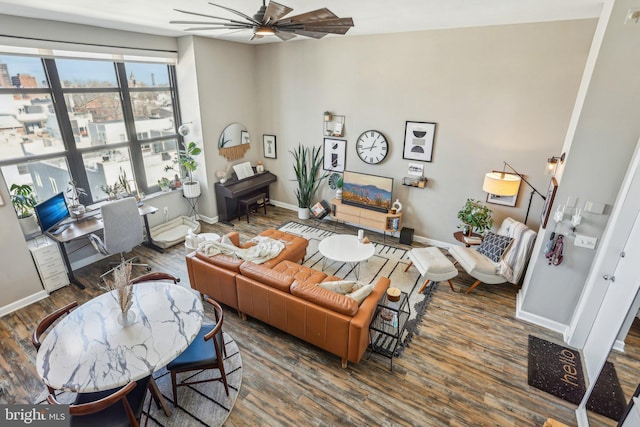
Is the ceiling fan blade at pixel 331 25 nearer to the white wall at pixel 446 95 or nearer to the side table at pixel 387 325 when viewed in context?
the side table at pixel 387 325

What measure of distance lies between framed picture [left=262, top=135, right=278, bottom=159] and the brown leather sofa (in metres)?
3.37

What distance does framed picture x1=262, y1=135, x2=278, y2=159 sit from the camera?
22.2 feet

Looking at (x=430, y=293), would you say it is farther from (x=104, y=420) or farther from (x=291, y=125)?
(x=291, y=125)

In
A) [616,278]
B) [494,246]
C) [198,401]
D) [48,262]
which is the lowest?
[198,401]

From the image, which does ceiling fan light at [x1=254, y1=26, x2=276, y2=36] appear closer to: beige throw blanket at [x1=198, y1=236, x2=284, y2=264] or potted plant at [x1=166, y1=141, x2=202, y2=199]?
beige throw blanket at [x1=198, y1=236, x2=284, y2=264]

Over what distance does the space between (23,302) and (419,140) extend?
590 cm

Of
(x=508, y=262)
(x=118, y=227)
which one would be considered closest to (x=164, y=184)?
(x=118, y=227)

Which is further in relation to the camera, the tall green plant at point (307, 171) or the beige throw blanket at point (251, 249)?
the tall green plant at point (307, 171)

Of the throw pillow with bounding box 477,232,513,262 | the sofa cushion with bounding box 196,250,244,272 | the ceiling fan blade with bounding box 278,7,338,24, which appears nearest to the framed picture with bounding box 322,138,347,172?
the throw pillow with bounding box 477,232,513,262

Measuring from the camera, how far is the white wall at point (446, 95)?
13.5 ft

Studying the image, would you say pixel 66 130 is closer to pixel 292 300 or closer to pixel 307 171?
pixel 307 171

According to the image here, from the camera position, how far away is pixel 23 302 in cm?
400

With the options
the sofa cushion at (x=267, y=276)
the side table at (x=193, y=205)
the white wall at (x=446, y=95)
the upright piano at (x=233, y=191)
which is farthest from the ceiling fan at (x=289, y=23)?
the side table at (x=193, y=205)

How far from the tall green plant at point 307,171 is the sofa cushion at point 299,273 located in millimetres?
2514
